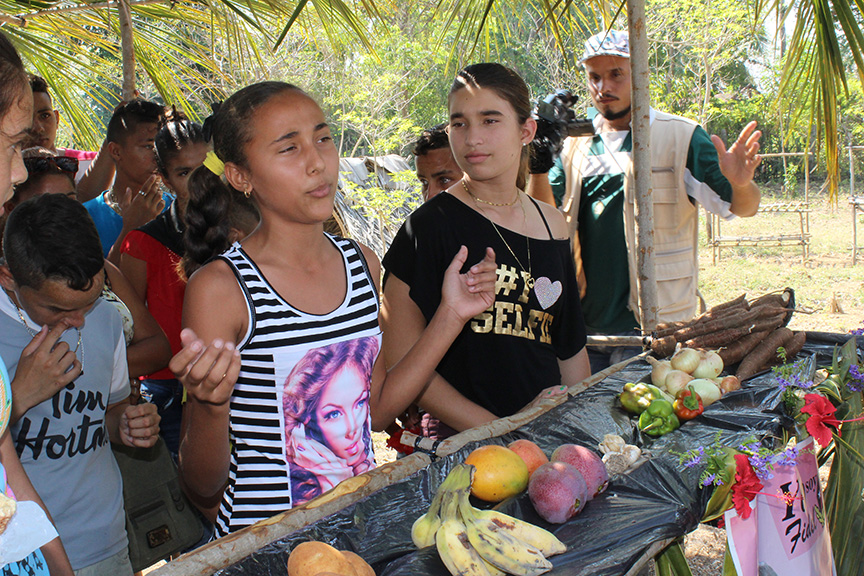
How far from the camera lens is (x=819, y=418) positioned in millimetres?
2010

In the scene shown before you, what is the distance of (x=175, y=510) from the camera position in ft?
7.09

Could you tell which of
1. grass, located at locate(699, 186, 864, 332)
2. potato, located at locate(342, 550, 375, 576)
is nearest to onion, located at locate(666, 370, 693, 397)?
potato, located at locate(342, 550, 375, 576)

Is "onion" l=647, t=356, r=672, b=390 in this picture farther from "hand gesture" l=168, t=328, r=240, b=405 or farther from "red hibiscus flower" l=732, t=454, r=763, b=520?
"hand gesture" l=168, t=328, r=240, b=405

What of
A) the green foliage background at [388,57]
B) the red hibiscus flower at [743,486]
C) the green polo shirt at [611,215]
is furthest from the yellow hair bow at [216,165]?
the green polo shirt at [611,215]

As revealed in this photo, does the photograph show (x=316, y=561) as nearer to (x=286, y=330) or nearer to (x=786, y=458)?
(x=286, y=330)

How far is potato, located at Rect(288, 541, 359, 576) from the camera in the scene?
1.19m

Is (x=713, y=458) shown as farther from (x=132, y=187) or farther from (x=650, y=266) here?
(x=132, y=187)

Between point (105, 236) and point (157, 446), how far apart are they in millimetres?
1520

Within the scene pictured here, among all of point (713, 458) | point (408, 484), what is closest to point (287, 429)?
point (408, 484)

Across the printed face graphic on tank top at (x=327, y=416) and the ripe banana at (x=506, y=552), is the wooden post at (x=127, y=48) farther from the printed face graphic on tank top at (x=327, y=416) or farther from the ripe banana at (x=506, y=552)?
the ripe banana at (x=506, y=552)

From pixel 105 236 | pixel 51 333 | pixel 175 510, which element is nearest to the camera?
pixel 51 333

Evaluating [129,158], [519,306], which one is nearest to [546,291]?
[519,306]

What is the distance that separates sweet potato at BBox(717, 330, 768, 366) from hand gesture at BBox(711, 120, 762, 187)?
32.9 inches

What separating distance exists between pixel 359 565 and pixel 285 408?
1.57 feet
